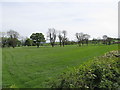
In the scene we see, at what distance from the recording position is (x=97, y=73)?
4773 millimetres

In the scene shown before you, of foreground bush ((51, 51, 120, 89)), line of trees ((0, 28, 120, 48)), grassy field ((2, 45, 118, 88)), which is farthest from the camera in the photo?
line of trees ((0, 28, 120, 48))

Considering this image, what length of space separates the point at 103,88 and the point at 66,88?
47.9 inches

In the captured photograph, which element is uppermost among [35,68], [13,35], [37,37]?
[13,35]

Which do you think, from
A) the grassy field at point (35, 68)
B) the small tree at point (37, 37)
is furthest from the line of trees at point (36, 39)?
the grassy field at point (35, 68)

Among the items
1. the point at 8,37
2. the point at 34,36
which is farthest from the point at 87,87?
the point at 8,37

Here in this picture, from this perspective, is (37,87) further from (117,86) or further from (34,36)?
(34,36)

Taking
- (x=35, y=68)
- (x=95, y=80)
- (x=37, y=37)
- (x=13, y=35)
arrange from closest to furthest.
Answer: (x=95, y=80), (x=35, y=68), (x=37, y=37), (x=13, y=35)

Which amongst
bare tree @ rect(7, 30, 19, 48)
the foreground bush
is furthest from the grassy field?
bare tree @ rect(7, 30, 19, 48)

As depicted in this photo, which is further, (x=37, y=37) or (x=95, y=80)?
(x=37, y=37)

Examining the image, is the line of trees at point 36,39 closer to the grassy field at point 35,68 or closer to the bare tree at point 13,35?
the bare tree at point 13,35

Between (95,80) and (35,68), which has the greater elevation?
(95,80)

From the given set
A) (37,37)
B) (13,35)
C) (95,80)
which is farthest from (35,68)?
(13,35)

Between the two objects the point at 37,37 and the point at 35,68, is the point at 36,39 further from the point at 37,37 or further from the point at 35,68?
the point at 35,68

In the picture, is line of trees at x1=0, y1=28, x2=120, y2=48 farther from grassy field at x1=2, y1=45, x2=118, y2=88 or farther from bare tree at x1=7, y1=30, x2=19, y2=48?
grassy field at x1=2, y1=45, x2=118, y2=88
